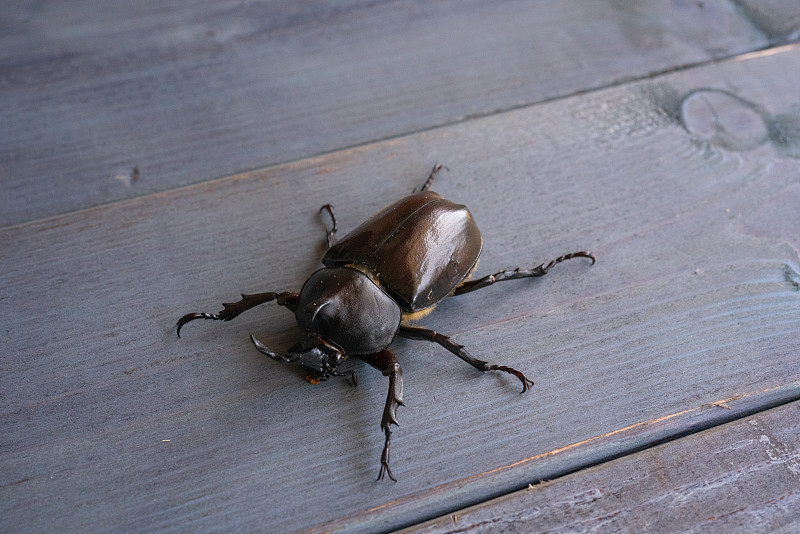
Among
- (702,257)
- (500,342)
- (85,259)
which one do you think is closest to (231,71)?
(85,259)

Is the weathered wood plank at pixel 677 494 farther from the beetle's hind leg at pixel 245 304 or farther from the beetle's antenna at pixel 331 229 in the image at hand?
the beetle's antenna at pixel 331 229

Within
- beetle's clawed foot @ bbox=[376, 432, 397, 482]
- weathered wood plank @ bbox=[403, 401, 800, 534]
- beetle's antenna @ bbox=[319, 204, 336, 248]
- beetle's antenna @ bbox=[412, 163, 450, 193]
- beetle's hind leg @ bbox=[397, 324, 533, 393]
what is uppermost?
beetle's antenna @ bbox=[412, 163, 450, 193]

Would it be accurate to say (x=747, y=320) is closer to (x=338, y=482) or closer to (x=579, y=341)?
(x=579, y=341)

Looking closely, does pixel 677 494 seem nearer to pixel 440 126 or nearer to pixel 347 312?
pixel 347 312

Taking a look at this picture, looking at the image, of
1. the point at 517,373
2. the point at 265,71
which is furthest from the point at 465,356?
the point at 265,71

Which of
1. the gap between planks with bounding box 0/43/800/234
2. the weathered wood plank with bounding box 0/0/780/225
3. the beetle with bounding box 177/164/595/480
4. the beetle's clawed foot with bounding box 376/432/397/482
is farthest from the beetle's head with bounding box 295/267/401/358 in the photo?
the weathered wood plank with bounding box 0/0/780/225

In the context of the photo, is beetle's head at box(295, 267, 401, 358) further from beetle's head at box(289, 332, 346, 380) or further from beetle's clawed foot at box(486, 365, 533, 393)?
beetle's clawed foot at box(486, 365, 533, 393)
